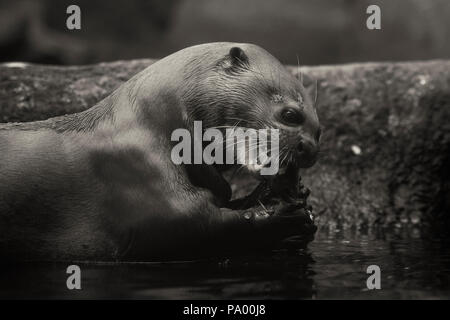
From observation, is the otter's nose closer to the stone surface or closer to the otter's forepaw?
the otter's forepaw

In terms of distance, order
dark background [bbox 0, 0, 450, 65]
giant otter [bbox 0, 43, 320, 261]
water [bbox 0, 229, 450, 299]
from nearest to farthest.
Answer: water [bbox 0, 229, 450, 299], giant otter [bbox 0, 43, 320, 261], dark background [bbox 0, 0, 450, 65]

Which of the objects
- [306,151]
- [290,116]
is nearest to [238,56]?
[290,116]

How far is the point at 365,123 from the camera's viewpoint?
5215mm

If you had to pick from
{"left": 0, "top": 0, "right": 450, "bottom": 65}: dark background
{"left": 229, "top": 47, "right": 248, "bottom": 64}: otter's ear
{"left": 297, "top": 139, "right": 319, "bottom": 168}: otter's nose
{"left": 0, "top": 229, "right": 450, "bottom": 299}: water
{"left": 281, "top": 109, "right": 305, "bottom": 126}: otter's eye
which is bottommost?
{"left": 0, "top": 229, "right": 450, "bottom": 299}: water

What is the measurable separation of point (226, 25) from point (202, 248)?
700 cm

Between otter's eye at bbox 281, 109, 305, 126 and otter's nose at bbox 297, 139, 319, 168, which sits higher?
otter's eye at bbox 281, 109, 305, 126

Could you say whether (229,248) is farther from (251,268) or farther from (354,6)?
(354,6)

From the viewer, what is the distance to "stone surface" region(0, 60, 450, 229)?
16.0ft

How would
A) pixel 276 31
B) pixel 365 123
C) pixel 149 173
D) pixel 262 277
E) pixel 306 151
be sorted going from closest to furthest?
pixel 262 277 → pixel 149 173 → pixel 306 151 → pixel 365 123 → pixel 276 31

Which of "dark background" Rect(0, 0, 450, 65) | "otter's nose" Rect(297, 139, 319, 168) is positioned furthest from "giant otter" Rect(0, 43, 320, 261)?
"dark background" Rect(0, 0, 450, 65)

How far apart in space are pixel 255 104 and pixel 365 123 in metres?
2.22

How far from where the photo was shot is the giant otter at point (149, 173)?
119 inches

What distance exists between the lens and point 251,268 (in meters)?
2.92

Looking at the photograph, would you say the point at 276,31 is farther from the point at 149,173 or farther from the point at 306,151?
the point at 149,173
